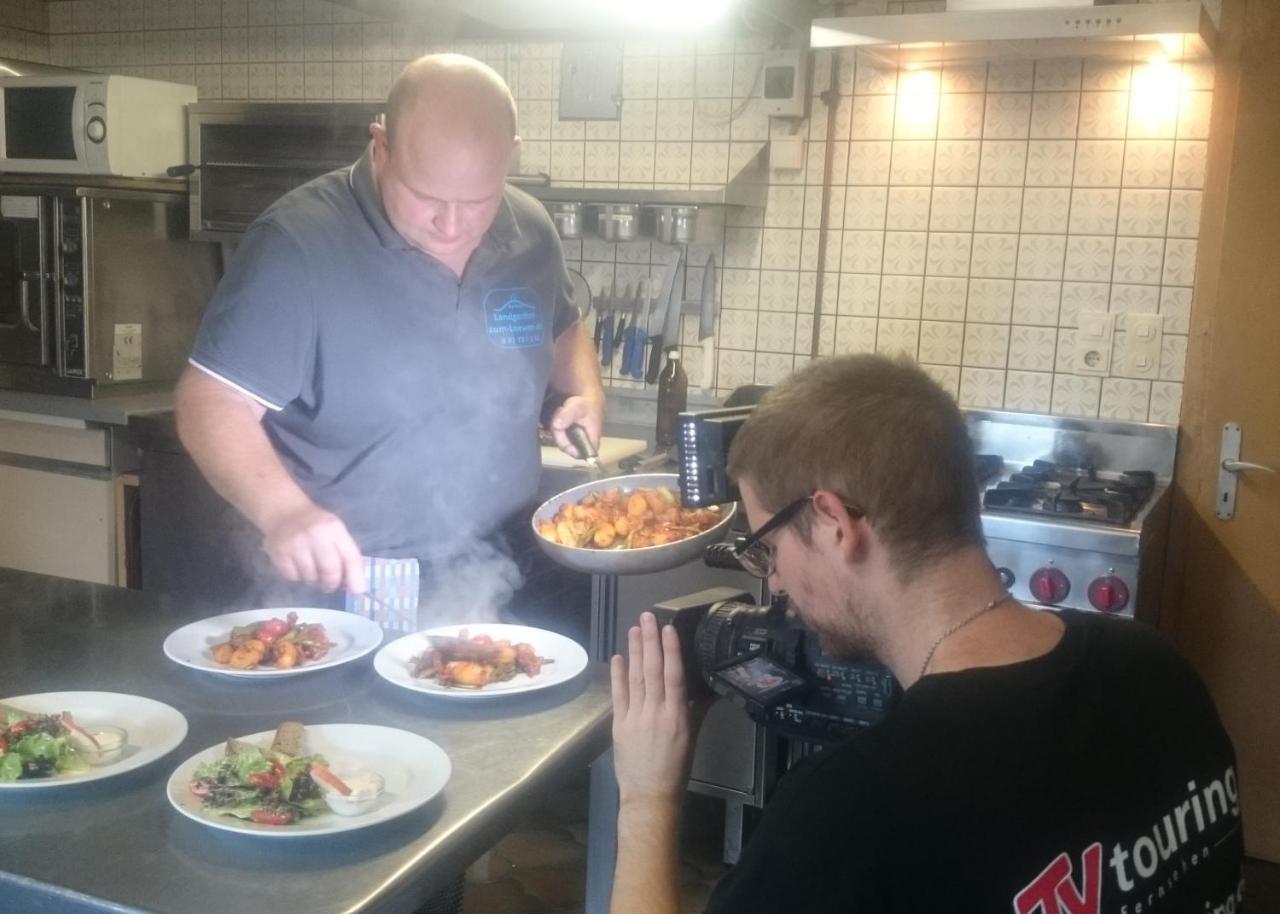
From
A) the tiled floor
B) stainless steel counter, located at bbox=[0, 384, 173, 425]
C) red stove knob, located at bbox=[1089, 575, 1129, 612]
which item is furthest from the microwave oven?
red stove knob, located at bbox=[1089, 575, 1129, 612]

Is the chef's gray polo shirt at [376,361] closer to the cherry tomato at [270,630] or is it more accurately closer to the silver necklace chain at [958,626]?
the cherry tomato at [270,630]

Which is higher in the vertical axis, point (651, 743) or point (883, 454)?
point (883, 454)

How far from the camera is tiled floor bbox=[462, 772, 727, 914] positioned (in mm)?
2707

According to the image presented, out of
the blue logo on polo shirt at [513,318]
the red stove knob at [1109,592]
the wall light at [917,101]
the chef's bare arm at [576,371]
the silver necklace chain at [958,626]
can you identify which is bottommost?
the red stove knob at [1109,592]

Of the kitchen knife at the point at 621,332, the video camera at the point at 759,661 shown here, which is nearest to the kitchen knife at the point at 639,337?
the kitchen knife at the point at 621,332

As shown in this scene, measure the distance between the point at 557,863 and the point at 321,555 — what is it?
1496mm

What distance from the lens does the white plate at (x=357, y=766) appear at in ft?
3.73

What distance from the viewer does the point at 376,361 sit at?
2.08 metres

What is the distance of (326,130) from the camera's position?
3.57 metres

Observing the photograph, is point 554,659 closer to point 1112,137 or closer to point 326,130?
point 1112,137

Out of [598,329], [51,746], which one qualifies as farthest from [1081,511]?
[51,746]

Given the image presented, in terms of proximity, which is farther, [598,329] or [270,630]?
[598,329]

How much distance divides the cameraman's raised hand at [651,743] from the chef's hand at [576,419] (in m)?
1.10

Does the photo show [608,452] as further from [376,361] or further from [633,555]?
[633,555]
